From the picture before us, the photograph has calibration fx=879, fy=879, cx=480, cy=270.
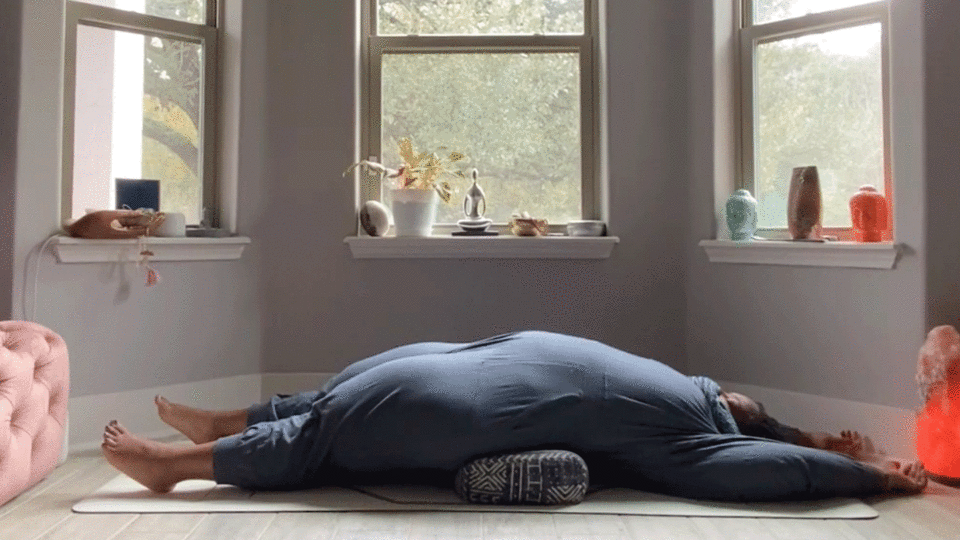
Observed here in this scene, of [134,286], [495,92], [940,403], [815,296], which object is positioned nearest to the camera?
[940,403]

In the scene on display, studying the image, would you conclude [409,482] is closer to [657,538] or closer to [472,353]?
[472,353]

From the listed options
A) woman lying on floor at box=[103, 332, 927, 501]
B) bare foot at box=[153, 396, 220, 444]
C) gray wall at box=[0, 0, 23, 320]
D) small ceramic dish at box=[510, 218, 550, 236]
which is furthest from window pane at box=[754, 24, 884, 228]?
gray wall at box=[0, 0, 23, 320]

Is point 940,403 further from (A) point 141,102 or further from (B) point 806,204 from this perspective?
(A) point 141,102

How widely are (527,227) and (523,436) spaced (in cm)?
169

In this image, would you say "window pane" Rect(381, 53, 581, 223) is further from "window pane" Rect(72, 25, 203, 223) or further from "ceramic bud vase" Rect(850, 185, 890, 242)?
"ceramic bud vase" Rect(850, 185, 890, 242)

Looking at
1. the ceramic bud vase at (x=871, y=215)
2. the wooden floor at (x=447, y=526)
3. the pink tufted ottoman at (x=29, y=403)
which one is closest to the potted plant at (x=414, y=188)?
the pink tufted ottoman at (x=29, y=403)

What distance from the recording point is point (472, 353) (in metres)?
2.79

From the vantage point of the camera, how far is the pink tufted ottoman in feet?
8.32

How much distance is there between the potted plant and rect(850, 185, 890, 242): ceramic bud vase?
175 centimetres

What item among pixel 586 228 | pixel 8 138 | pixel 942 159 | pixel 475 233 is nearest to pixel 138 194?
pixel 8 138

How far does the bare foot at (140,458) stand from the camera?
8.32ft

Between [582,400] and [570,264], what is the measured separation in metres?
1.57

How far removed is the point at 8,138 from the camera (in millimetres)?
3234

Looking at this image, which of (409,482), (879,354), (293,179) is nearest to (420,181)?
(293,179)
